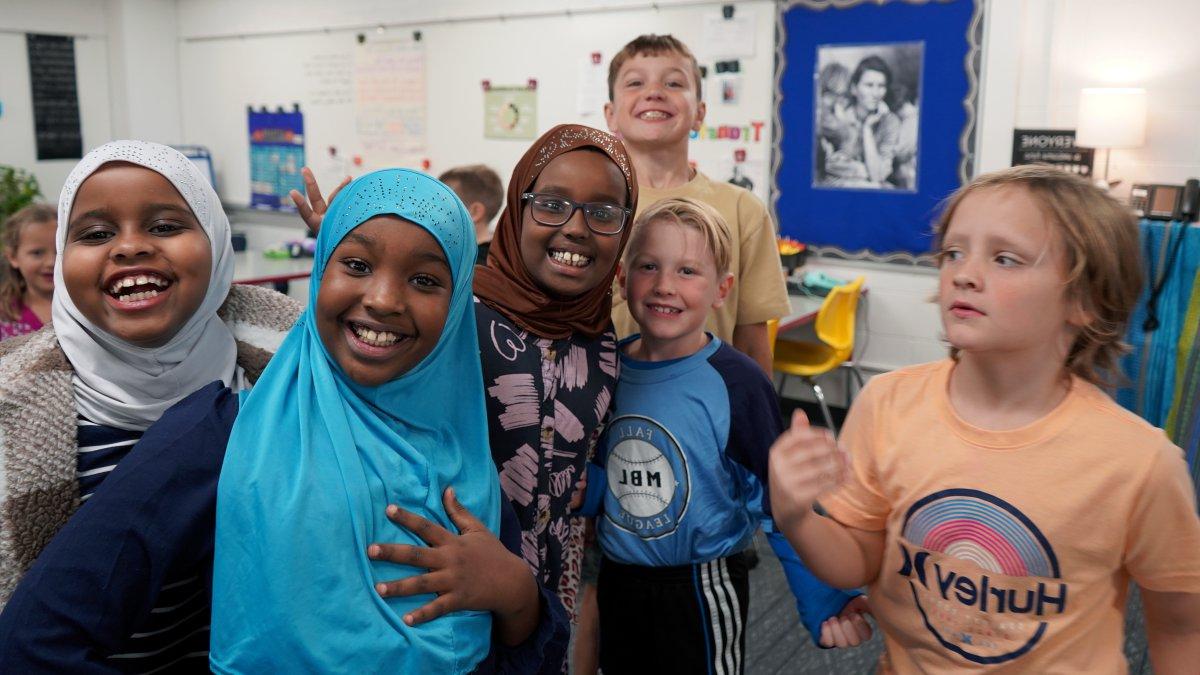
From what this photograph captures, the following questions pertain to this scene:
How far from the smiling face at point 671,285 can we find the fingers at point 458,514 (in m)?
0.59

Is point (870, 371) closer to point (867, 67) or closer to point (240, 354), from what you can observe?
point (867, 67)

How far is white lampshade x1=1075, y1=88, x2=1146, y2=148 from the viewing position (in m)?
3.99

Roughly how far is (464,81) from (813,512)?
5.69 metres

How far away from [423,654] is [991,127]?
171 inches

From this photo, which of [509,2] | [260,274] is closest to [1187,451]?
[260,274]

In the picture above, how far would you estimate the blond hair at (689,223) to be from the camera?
1.66 m

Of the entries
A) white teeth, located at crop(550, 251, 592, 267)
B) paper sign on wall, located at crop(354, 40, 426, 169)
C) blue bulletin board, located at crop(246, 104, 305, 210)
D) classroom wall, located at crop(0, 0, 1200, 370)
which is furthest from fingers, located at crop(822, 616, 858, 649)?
blue bulletin board, located at crop(246, 104, 305, 210)

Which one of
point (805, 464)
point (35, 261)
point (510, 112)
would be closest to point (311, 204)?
point (805, 464)

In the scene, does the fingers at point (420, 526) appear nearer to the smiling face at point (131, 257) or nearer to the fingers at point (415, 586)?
the fingers at point (415, 586)

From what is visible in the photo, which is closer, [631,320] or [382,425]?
[382,425]

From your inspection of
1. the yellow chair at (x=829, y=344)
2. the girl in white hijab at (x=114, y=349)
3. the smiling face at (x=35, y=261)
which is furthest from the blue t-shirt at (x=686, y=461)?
the yellow chair at (x=829, y=344)

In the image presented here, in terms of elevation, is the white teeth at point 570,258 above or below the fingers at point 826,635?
above

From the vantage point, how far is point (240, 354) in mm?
1341

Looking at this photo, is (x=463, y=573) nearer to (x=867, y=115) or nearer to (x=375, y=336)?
(x=375, y=336)
